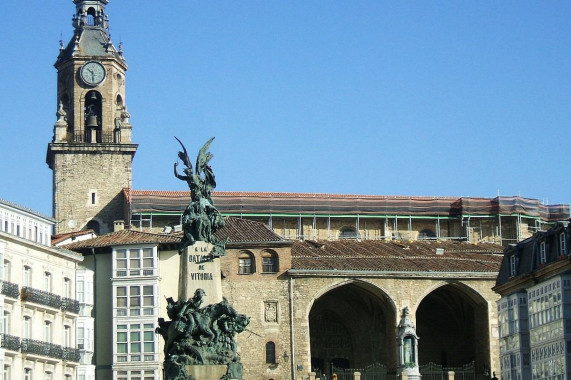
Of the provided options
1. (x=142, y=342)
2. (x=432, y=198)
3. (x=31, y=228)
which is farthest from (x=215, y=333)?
(x=432, y=198)

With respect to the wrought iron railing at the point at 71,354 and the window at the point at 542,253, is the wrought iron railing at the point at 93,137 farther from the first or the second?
the window at the point at 542,253

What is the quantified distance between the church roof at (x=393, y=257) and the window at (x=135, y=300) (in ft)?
49.4

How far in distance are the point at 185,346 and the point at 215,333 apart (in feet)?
3.02

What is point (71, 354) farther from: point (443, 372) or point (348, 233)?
point (348, 233)

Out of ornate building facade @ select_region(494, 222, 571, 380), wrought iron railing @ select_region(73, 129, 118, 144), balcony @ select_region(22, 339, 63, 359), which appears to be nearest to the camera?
balcony @ select_region(22, 339, 63, 359)

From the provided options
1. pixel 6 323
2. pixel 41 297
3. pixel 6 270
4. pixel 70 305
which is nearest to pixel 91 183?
pixel 70 305

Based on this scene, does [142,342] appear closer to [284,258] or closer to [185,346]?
[284,258]

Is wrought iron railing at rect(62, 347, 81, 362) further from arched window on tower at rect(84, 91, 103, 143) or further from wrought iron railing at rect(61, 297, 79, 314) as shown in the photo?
arched window on tower at rect(84, 91, 103, 143)

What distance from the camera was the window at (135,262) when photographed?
85375 millimetres

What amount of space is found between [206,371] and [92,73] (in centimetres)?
7396

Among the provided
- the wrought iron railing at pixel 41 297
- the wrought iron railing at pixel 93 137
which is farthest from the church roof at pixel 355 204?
the wrought iron railing at pixel 41 297

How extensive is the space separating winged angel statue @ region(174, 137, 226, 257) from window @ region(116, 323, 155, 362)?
40.2 meters

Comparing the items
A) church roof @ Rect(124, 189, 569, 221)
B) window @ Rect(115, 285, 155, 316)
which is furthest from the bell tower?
window @ Rect(115, 285, 155, 316)

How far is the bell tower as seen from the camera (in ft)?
364
